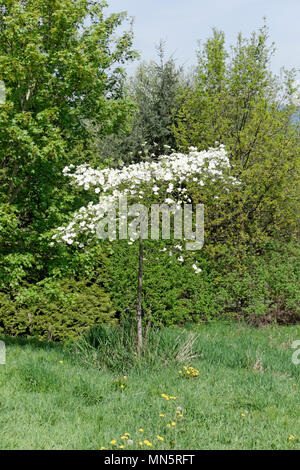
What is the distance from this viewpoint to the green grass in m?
4.04

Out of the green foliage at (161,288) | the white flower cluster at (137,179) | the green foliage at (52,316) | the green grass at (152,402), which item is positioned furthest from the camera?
the green foliage at (161,288)

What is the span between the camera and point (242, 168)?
1013 cm

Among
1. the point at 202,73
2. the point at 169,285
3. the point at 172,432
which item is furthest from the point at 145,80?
the point at 172,432

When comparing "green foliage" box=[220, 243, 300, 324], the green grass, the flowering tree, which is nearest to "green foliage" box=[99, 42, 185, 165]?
"green foliage" box=[220, 243, 300, 324]

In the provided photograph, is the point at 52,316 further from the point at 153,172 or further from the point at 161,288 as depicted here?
the point at 153,172

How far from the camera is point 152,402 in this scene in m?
4.74

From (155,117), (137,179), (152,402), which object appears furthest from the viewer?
(155,117)

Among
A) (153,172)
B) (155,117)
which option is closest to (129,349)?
(153,172)

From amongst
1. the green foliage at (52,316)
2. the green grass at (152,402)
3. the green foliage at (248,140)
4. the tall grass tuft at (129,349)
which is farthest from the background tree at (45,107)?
the green foliage at (248,140)

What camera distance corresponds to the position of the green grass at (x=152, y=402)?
4039mm

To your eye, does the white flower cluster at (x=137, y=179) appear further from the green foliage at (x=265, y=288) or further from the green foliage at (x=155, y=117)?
the green foliage at (x=155, y=117)

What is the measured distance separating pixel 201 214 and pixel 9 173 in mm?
4265

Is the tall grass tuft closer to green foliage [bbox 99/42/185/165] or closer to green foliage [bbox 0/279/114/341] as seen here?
green foliage [bbox 0/279/114/341]

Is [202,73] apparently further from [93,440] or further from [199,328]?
[93,440]
